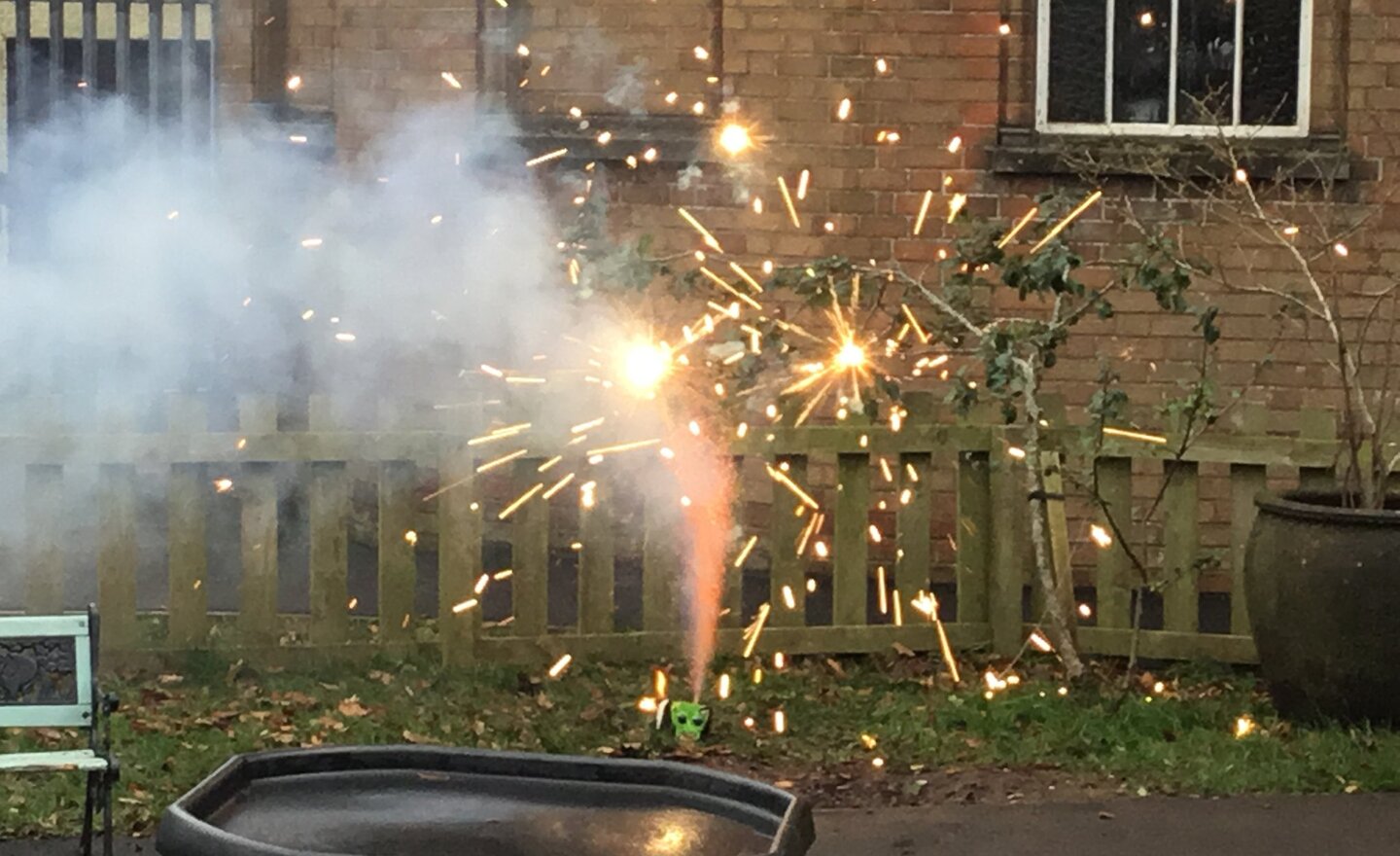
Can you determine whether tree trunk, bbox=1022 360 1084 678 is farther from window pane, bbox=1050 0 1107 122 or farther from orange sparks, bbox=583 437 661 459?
window pane, bbox=1050 0 1107 122

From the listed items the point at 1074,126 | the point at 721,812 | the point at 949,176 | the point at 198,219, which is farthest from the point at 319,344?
the point at 721,812

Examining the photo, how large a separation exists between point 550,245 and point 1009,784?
3.42 meters

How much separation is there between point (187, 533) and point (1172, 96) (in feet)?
15.8

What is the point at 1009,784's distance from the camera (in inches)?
230

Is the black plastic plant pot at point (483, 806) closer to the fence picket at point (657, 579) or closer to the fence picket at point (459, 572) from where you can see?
the fence picket at point (459, 572)

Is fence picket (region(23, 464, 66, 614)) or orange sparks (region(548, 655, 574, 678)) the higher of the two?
fence picket (region(23, 464, 66, 614))

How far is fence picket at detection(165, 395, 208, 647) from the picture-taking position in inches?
267

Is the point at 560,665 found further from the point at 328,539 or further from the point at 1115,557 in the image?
the point at 1115,557

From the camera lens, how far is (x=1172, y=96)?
→ 893 cm

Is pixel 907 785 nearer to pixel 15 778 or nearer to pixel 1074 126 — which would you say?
pixel 15 778

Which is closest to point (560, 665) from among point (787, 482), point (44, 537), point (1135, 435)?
point (787, 482)

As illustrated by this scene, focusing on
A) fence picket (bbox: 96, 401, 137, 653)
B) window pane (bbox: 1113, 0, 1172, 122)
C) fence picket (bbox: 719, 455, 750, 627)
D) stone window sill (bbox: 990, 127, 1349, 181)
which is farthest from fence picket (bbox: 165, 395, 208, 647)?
window pane (bbox: 1113, 0, 1172, 122)

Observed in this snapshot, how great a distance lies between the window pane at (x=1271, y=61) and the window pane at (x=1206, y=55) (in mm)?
62

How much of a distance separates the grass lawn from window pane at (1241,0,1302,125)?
2.98 m
